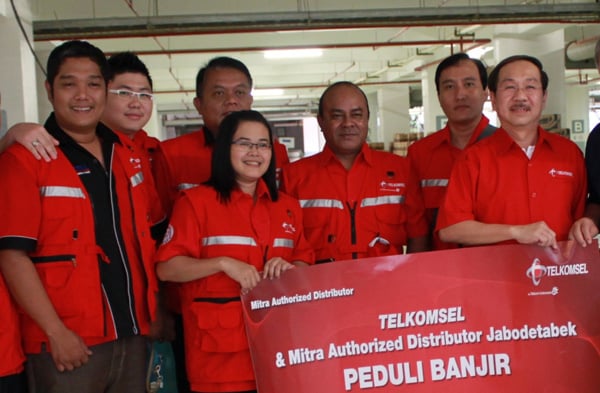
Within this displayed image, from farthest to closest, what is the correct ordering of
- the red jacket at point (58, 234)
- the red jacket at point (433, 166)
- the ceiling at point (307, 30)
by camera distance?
1. the ceiling at point (307, 30)
2. the red jacket at point (433, 166)
3. the red jacket at point (58, 234)

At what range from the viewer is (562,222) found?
2.44 m

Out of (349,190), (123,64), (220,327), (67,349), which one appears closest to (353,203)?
(349,190)

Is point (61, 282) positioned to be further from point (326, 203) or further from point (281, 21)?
point (281, 21)

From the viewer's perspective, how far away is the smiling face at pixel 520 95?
2.42m

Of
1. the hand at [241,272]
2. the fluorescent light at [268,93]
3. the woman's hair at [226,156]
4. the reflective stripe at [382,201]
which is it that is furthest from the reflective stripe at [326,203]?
the fluorescent light at [268,93]

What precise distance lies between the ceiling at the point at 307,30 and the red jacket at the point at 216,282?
16.6 ft

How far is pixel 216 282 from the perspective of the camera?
7.47 ft

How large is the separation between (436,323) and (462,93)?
4.84ft

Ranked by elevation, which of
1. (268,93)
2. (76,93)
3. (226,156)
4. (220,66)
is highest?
(268,93)

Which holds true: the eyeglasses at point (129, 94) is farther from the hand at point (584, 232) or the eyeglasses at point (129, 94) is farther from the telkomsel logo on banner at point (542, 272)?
the hand at point (584, 232)

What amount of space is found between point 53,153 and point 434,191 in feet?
6.43

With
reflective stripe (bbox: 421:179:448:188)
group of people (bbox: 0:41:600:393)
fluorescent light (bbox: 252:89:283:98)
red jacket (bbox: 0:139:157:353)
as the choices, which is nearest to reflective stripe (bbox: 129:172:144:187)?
group of people (bbox: 0:41:600:393)

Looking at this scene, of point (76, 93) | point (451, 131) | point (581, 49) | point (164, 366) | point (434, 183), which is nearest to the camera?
point (76, 93)

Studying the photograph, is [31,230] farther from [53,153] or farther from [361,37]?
[361,37]
